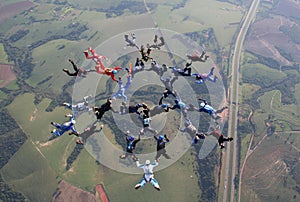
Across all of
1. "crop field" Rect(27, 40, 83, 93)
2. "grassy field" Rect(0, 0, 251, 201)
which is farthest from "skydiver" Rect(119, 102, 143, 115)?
"crop field" Rect(27, 40, 83, 93)

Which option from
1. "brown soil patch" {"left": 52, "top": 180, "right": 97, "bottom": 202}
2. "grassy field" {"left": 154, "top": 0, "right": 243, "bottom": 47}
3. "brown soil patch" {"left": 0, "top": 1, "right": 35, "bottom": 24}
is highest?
"brown soil patch" {"left": 0, "top": 1, "right": 35, "bottom": 24}

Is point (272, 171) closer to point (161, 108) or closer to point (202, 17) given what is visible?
point (161, 108)

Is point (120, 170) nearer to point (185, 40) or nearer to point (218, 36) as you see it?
point (185, 40)

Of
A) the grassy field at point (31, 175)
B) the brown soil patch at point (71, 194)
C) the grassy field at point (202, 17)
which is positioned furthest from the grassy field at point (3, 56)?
the grassy field at point (202, 17)

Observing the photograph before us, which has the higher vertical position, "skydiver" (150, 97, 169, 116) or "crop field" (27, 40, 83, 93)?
"skydiver" (150, 97, 169, 116)

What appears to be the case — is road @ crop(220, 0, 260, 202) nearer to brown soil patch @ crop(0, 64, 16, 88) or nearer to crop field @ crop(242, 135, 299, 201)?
crop field @ crop(242, 135, 299, 201)

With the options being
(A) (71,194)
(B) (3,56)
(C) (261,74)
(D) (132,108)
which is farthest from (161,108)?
(B) (3,56)

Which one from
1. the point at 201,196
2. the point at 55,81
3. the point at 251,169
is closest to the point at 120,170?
the point at 201,196

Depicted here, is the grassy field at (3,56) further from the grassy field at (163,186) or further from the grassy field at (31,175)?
the grassy field at (163,186)
